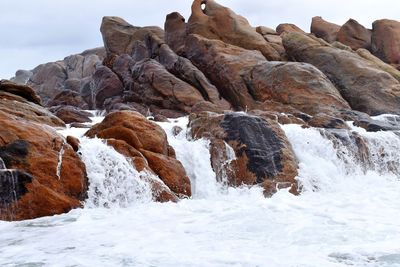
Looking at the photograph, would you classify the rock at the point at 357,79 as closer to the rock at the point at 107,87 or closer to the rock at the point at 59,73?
the rock at the point at 107,87


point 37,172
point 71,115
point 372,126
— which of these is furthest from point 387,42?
point 37,172

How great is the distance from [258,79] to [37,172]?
55.8 feet

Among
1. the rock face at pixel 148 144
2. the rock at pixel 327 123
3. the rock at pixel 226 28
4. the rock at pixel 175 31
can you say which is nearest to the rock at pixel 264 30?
the rock at pixel 226 28

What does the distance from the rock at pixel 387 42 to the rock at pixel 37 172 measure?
29932mm

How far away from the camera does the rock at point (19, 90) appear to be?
16.3 m

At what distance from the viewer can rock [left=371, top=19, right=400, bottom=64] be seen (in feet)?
114

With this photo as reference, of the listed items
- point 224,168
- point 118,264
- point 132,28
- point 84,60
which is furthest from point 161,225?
point 84,60

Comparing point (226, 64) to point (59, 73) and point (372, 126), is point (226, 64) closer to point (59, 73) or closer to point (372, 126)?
point (372, 126)

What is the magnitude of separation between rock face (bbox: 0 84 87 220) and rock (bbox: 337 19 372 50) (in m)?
29.5

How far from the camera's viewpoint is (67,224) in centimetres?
880

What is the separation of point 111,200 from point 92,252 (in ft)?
12.1

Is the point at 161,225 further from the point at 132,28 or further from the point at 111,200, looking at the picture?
the point at 132,28

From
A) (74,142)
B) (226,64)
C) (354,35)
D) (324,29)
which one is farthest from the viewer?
(324,29)

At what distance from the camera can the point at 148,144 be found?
12398mm
